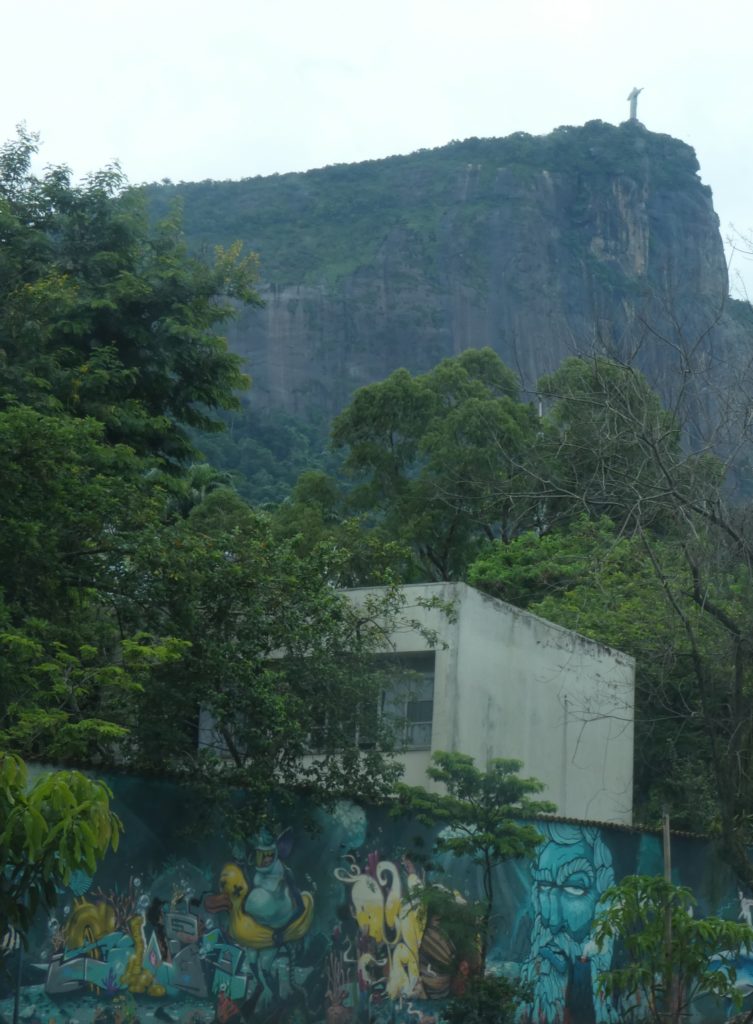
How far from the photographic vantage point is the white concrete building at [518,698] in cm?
1789

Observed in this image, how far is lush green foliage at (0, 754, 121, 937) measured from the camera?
6.54 meters

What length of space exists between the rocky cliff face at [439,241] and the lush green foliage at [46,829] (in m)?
90.0

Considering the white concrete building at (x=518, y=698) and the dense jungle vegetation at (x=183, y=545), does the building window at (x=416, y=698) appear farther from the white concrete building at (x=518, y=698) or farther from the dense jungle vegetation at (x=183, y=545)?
the dense jungle vegetation at (x=183, y=545)

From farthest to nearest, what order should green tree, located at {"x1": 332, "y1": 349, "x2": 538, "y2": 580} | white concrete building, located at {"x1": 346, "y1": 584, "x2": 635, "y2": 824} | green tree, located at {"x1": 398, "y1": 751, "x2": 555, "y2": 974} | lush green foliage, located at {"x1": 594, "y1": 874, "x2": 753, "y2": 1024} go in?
green tree, located at {"x1": 332, "y1": 349, "x2": 538, "y2": 580} → white concrete building, located at {"x1": 346, "y1": 584, "x2": 635, "y2": 824} → green tree, located at {"x1": 398, "y1": 751, "x2": 555, "y2": 974} → lush green foliage, located at {"x1": 594, "y1": 874, "x2": 753, "y2": 1024}

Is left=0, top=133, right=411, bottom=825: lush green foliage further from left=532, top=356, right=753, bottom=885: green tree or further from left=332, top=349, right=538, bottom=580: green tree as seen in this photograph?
left=332, top=349, right=538, bottom=580: green tree

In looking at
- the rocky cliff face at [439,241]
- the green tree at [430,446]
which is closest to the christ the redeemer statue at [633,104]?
the rocky cliff face at [439,241]

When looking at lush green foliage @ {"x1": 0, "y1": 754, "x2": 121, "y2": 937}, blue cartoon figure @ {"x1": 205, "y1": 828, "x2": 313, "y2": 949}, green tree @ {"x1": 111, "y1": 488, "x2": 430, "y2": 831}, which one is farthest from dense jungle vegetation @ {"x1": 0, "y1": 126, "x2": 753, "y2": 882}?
lush green foliage @ {"x1": 0, "y1": 754, "x2": 121, "y2": 937}

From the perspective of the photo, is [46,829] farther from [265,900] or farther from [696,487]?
[696,487]

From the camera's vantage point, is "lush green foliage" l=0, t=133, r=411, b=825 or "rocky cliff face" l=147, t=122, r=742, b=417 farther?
"rocky cliff face" l=147, t=122, r=742, b=417

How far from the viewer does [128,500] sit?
14.1 m

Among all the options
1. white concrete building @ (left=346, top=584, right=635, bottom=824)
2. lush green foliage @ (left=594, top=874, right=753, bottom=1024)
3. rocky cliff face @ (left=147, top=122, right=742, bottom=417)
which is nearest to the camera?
lush green foliage @ (left=594, top=874, right=753, bottom=1024)

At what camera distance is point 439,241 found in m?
112

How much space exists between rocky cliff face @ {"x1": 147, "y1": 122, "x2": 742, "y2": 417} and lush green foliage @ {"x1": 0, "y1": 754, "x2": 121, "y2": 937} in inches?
3544

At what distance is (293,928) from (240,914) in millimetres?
814
